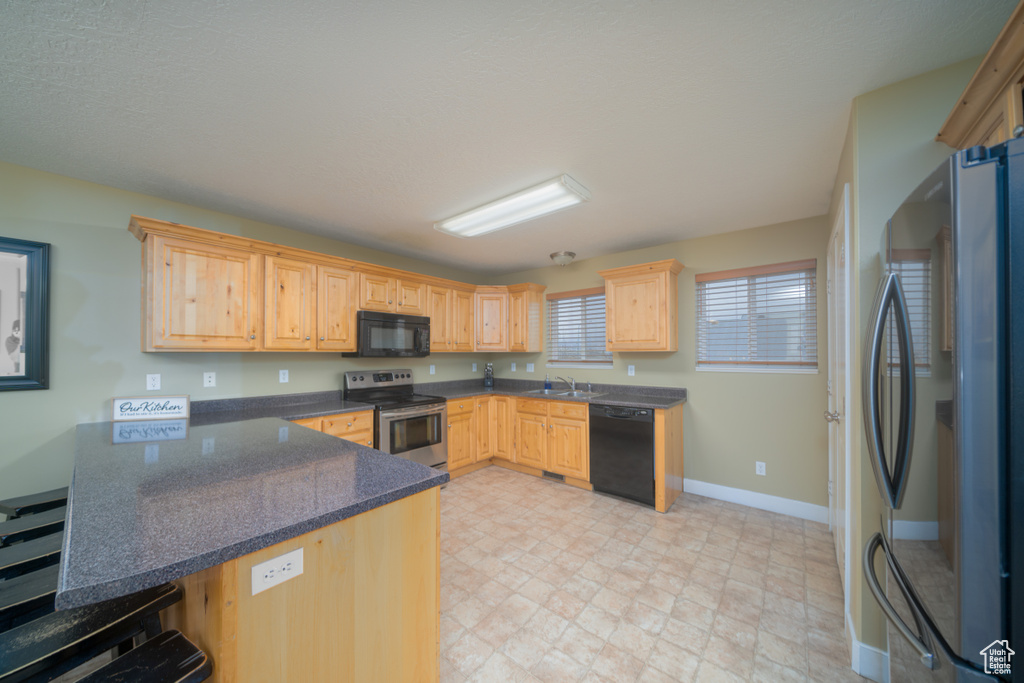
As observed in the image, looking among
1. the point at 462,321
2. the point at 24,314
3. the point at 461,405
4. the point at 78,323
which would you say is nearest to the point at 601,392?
the point at 461,405

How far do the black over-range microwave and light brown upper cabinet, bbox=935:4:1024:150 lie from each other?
140 inches

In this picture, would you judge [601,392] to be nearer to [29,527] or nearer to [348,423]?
[348,423]

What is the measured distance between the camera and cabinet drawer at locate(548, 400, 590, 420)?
3.56 m

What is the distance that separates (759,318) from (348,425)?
3.64 meters

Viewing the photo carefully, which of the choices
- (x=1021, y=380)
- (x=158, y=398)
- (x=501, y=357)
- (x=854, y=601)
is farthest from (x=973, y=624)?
(x=501, y=357)

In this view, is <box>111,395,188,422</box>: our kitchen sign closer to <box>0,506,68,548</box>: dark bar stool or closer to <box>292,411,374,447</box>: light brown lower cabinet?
<box>292,411,374,447</box>: light brown lower cabinet

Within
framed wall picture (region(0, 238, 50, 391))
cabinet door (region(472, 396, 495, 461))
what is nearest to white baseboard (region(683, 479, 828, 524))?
cabinet door (region(472, 396, 495, 461))

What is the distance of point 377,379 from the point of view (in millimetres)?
3762

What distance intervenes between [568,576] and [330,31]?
2.83 metres

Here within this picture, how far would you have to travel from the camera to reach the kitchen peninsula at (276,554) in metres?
0.76

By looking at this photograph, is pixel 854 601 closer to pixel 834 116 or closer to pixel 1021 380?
pixel 1021 380

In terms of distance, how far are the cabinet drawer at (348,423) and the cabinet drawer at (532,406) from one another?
1.60m

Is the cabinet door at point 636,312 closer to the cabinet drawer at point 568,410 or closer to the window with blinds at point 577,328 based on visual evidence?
the window with blinds at point 577,328

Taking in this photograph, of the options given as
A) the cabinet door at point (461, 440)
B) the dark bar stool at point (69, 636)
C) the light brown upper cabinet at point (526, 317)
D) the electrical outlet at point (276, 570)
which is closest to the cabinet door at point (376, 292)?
the cabinet door at point (461, 440)
